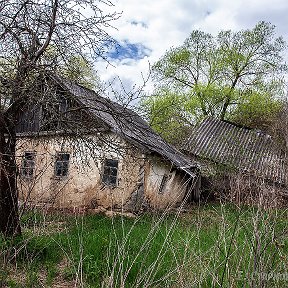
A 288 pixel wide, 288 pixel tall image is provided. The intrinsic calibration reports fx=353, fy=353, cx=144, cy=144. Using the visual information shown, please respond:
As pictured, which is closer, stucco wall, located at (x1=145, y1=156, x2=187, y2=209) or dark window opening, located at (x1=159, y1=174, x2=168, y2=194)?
stucco wall, located at (x1=145, y1=156, x2=187, y2=209)

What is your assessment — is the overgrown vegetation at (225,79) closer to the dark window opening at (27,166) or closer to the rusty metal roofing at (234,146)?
the rusty metal roofing at (234,146)

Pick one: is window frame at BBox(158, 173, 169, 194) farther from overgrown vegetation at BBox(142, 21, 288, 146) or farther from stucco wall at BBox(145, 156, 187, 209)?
overgrown vegetation at BBox(142, 21, 288, 146)

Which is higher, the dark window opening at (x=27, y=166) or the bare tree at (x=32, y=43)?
the bare tree at (x=32, y=43)

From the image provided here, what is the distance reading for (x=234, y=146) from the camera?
19781 mm

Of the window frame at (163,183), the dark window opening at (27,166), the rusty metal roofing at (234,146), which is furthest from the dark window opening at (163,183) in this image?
the dark window opening at (27,166)

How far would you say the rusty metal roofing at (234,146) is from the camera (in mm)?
17703

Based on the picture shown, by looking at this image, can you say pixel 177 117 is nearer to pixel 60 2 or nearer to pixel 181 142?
pixel 181 142

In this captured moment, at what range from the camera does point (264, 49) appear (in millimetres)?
27547

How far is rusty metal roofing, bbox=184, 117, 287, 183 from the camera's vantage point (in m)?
17.7

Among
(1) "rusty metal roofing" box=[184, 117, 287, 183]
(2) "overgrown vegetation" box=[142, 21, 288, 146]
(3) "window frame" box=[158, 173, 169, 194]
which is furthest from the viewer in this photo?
(2) "overgrown vegetation" box=[142, 21, 288, 146]

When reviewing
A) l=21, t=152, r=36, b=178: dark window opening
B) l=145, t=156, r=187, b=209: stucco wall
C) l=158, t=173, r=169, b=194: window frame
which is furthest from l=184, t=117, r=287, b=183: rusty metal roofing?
l=21, t=152, r=36, b=178: dark window opening

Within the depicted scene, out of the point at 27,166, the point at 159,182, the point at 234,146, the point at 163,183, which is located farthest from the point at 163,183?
the point at 234,146

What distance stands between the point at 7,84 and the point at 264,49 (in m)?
25.8

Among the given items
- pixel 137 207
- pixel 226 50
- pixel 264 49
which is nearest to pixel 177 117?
pixel 226 50
